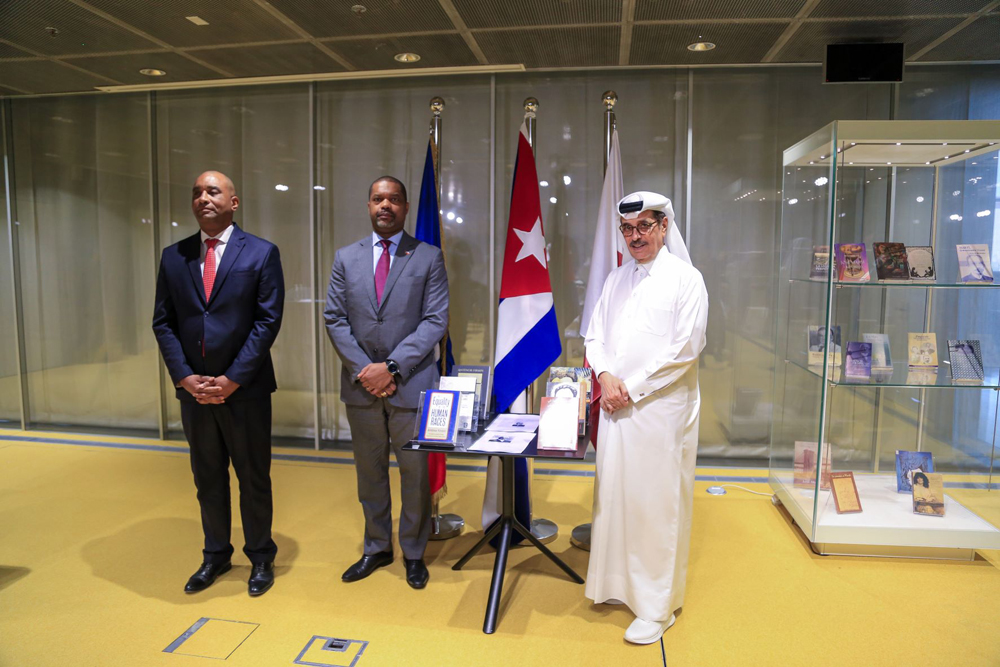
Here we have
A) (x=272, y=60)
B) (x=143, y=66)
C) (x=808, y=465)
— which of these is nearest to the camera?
(x=808, y=465)

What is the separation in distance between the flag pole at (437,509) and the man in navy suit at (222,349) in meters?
0.87

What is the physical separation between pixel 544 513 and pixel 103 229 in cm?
426

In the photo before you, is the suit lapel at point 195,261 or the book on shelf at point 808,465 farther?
the book on shelf at point 808,465

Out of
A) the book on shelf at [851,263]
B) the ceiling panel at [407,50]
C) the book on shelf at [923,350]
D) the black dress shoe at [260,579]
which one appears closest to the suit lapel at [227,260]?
the black dress shoe at [260,579]

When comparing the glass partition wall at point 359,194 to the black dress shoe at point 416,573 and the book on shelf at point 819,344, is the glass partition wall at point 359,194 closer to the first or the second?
the book on shelf at point 819,344

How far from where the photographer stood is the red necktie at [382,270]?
119 inches

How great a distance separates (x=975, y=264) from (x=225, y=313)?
356cm

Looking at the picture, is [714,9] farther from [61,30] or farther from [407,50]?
[61,30]

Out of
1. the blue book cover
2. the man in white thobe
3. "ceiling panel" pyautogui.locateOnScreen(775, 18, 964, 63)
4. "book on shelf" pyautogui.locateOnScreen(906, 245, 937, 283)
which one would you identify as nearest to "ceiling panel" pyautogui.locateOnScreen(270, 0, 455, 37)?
the man in white thobe

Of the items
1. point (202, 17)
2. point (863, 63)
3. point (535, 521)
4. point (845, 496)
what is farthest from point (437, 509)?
point (863, 63)

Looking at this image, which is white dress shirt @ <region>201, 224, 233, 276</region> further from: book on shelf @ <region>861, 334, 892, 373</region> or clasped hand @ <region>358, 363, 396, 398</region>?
book on shelf @ <region>861, 334, 892, 373</region>

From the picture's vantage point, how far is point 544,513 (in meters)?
3.91

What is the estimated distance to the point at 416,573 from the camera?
3.01 m

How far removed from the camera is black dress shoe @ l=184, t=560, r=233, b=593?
9.62 ft
